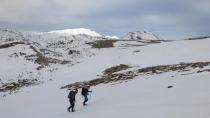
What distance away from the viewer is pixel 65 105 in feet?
106

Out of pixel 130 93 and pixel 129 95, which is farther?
pixel 130 93

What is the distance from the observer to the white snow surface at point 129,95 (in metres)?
21.3

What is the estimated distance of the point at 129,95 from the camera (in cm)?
2988

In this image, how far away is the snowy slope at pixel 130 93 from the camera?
21.5m

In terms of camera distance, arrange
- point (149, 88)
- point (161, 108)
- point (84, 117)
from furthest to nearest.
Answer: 1. point (149, 88)
2. point (84, 117)
3. point (161, 108)

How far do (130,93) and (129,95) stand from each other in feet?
3.78

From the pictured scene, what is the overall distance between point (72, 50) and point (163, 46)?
21.7 meters

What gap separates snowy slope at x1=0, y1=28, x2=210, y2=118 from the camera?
21.5 meters

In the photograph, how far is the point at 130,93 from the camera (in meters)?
31.0

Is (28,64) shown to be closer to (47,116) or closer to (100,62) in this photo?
(100,62)

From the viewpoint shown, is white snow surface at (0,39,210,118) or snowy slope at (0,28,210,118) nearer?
white snow surface at (0,39,210,118)

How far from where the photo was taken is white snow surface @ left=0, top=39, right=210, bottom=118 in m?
21.3

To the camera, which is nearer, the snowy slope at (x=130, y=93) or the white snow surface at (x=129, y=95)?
the white snow surface at (x=129, y=95)

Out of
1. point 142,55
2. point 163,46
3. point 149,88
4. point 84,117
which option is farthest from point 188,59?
point 84,117
